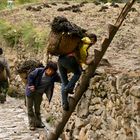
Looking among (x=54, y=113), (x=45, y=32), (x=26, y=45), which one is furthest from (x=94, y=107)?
(x=26, y=45)

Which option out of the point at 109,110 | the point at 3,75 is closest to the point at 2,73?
the point at 3,75

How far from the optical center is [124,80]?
280 inches

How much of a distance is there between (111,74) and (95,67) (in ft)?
1.72

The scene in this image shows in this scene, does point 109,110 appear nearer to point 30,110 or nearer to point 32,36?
point 30,110

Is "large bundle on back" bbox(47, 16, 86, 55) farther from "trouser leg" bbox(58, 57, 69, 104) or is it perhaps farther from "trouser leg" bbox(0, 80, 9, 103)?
"trouser leg" bbox(0, 80, 9, 103)

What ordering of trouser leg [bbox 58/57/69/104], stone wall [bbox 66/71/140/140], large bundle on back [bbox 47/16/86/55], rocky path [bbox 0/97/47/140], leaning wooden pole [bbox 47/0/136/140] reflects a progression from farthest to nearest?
rocky path [bbox 0/97/47/140]
trouser leg [bbox 58/57/69/104]
large bundle on back [bbox 47/16/86/55]
leaning wooden pole [bbox 47/0/136/140]
stone wall [bbox 66/71/140/140]

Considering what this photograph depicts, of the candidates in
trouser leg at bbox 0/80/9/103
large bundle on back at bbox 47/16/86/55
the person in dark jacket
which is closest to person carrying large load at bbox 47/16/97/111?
large bundle on back at bbox 47/16/86/55

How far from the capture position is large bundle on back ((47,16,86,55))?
316 inches

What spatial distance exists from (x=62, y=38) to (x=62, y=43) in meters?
0.09

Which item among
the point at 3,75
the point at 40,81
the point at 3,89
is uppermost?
the point at 40,81

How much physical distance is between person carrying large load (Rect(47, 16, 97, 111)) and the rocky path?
233 centimetres

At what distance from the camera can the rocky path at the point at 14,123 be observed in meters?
10.4

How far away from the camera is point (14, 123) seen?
38.2ft

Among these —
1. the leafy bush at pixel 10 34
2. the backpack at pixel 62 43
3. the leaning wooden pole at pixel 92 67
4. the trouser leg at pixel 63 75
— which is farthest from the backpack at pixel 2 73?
the backpack at pixel 62 43
